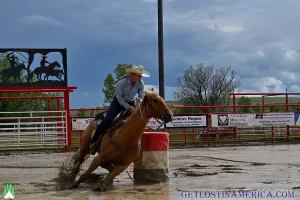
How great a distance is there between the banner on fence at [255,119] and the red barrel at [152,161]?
542 inches

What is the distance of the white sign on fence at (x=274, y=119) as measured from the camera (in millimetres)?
24062

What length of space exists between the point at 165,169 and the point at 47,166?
5334 millimetres

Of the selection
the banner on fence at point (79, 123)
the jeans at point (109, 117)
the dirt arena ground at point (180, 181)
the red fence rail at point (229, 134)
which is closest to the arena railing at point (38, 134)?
the banner on fence at point (79, 123)

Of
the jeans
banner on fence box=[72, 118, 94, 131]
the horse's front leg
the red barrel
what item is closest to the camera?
the horse's front leg

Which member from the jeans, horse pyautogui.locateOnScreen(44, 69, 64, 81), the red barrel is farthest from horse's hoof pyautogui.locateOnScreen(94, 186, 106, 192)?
horse pyautogui.locateOnScreen(44, 69, 64, 81)

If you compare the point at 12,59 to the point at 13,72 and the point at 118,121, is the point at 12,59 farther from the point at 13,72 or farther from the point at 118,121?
the point at 118,121

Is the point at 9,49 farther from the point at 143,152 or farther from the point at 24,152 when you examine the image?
the point at 143,152

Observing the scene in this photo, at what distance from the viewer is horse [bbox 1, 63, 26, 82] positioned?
827 inches

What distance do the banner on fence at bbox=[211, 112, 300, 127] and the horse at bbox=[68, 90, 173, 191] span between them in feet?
48.9

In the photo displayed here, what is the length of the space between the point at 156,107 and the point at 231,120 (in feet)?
52.0

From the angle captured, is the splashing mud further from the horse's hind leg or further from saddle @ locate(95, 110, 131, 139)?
saddle @ locate(95, 110, 131, 139)

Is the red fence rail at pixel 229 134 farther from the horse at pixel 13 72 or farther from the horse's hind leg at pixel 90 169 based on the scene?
the horse's hind leg at pixel 90 169

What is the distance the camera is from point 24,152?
2072cm

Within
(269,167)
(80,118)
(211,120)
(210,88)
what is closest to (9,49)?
(80,118)
